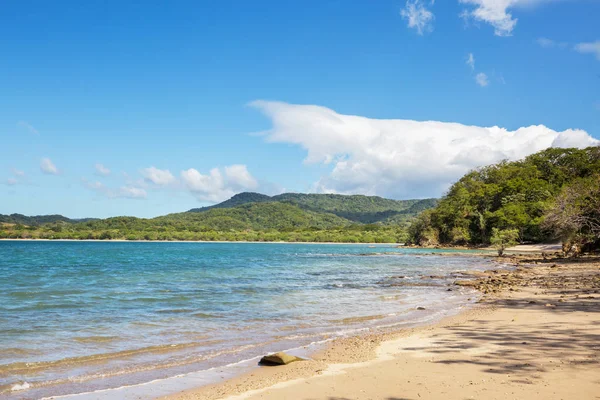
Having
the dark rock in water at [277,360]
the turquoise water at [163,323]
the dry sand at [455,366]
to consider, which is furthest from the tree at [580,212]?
the dark rock in water at [277,360]

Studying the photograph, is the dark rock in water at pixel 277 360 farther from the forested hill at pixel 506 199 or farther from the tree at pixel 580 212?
the forested hill at pixel 506 199

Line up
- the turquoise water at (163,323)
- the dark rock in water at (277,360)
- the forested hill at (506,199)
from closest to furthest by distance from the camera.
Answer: the dark rock in water at (277,360) → the turquoise water at (163,323) → the forested hill at (506,199)

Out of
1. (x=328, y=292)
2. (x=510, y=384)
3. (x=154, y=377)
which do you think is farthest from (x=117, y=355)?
(x=328, y=292)

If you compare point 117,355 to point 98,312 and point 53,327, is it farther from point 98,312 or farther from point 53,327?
point 98,312

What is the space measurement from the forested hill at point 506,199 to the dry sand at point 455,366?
60046 mm

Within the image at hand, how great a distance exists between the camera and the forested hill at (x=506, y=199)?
86.4m

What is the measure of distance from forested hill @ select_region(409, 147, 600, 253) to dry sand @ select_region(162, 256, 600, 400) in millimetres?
60046

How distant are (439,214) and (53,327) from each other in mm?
102810

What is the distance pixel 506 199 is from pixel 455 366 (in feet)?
319

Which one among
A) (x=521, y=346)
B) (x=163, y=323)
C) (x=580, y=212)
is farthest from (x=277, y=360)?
(x=580, y=212)

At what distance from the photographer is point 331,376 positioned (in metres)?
8.47

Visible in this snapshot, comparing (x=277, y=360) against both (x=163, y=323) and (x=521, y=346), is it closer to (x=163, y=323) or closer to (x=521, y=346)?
(x=521, y=346)

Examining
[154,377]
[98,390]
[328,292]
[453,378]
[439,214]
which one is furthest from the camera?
[439,214]

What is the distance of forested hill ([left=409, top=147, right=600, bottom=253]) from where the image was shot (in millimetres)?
86375
